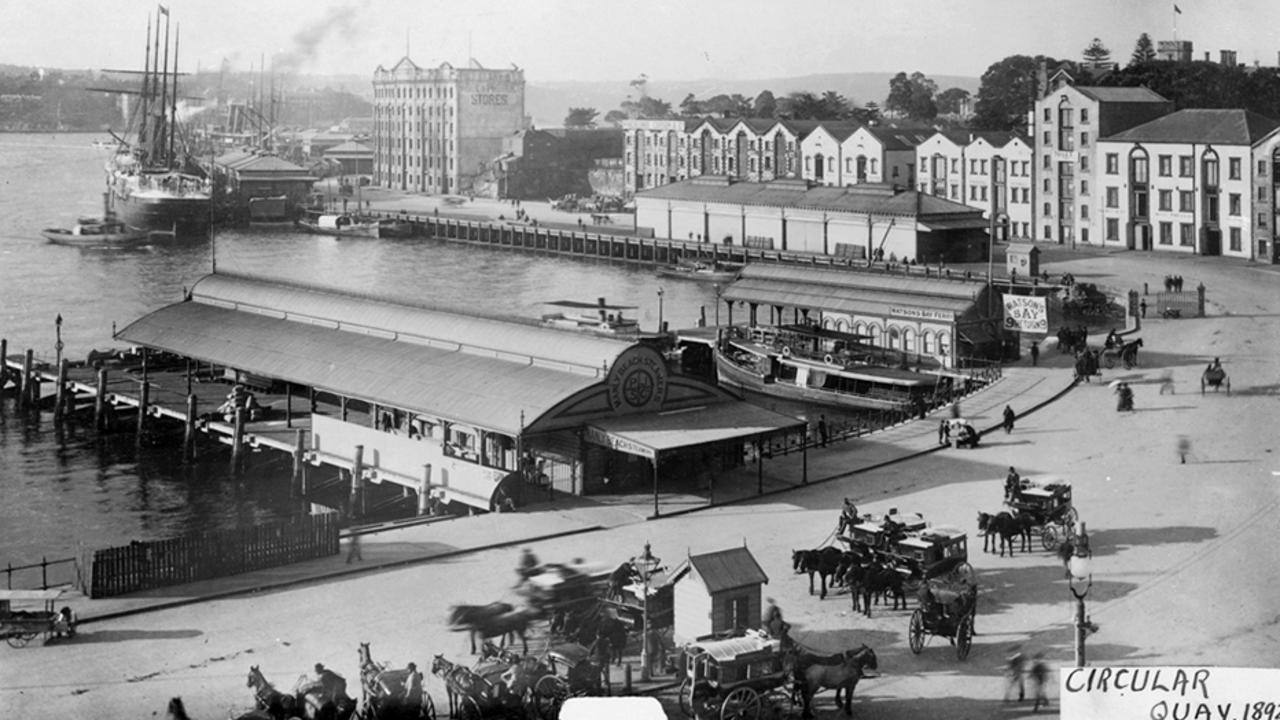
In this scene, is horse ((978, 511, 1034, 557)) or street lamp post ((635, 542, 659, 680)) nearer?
street lamp post ((635, 542, 659, 680))

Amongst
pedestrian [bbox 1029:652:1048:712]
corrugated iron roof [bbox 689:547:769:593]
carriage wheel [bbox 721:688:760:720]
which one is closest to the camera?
carriage wheel [bbox 721:688:760:720]

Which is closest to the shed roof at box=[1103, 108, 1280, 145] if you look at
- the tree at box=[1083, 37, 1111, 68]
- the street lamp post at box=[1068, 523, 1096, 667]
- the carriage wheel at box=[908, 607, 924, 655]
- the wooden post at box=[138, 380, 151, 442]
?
the tree at box=[1083, 37, 1111, 68]

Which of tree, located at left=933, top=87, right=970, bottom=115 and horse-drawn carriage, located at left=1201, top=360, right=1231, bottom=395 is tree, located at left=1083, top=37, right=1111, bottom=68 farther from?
tree, located at left=933, top=87, right=970, bottom=115

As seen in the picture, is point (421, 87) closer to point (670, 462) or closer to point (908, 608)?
point (670, 462)

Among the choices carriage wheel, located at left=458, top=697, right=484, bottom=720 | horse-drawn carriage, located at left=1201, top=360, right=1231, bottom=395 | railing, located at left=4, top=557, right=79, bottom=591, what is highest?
horse-drawn carriage, located at left=1201, top=360, right=1231, bottom=395

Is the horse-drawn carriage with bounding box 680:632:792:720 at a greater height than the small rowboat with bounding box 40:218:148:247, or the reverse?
the small rowboat with bounding box 40:218:148:247

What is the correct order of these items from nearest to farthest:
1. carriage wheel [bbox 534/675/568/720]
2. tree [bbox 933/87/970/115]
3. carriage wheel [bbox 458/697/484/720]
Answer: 1. carriage wheel [bbox 458/697/484/720]
2. carriage wheel [bbox 534/675/568/720]
3. tree [bbox 933/87/970/115]

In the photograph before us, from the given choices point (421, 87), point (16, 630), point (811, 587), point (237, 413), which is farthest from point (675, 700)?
point (421, 87)
